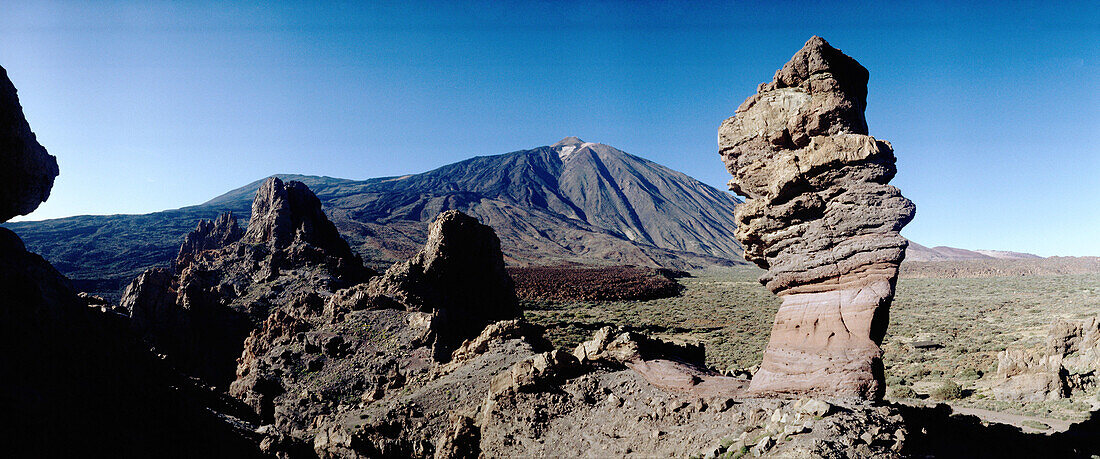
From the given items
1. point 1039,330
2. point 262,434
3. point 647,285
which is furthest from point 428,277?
point 647,285

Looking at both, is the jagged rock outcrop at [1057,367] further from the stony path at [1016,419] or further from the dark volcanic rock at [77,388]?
the dark volcanic rock at [77,388]

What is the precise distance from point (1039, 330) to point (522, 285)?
46821 mm

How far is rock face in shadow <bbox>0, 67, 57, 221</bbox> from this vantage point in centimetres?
835

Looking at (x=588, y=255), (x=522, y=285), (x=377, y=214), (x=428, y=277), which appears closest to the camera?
(x=428, y=277)

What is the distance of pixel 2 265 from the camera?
8.21 meters

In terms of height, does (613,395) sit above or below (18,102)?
below

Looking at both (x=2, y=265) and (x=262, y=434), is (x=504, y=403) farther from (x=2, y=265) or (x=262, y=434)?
(x=2, y=265)

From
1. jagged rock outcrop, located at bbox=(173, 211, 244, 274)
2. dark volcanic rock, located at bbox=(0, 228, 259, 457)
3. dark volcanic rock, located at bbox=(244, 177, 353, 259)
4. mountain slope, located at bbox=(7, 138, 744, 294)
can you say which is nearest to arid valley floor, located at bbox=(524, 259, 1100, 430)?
dark volcanic rock, located at bbox=(244, 177, 353, 259)

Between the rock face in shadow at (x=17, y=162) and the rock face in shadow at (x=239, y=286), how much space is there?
1135 cm

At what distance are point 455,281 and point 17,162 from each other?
14.5 metres

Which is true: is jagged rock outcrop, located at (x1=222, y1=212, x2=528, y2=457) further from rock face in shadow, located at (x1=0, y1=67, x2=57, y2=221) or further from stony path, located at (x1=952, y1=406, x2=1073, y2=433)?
stony path, located at (x1=952, y1=406, x2=1073, y2=433)

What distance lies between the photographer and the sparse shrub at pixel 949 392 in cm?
1719

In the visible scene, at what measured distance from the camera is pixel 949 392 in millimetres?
17312

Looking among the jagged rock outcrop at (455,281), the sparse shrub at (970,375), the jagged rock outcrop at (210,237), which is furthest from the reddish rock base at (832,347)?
the jagged rock outcrop at (210,237)
